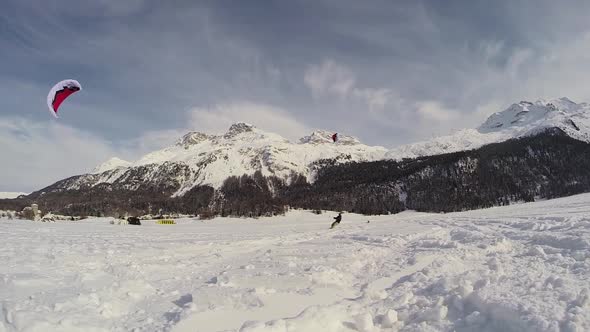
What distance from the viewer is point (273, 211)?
13862 cm

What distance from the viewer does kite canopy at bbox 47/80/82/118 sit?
22375mm

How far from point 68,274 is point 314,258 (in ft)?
24.7

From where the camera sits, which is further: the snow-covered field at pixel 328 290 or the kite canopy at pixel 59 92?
the kite canopy at pixel 59 92

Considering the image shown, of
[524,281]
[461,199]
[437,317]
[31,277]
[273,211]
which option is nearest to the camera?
[437,317]

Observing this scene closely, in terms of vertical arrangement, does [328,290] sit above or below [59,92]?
below

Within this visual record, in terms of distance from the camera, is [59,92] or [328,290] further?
[59,92]

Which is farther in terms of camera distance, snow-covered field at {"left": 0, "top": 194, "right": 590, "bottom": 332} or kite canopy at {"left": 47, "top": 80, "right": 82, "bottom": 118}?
kite canopy at {"left": 47, "top": 80, "right": 82, "bottom": 118}

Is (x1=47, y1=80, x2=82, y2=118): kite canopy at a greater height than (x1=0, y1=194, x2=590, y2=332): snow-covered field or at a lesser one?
greater

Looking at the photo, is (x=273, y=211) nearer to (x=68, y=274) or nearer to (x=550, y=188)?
(x=68, y=274)

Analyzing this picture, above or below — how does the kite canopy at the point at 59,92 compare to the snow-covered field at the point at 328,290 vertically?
above

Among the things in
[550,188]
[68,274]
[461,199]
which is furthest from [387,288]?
[550,188]

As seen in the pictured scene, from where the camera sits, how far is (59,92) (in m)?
24.3

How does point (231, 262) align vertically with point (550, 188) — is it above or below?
below

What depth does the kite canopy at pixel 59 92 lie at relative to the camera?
22375 mm
